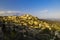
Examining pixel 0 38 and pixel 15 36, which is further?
pixel 15 36

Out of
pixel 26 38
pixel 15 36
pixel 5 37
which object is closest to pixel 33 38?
pixel 26 38

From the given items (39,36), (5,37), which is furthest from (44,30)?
(5,37)

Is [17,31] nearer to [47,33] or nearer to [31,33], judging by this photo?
[31,33]

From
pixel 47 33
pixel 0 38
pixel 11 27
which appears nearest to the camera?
pixel 0 38

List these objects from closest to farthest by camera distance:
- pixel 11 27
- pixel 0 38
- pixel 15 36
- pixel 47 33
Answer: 1. pixel 0 38
2. pixel 15 36
3. pixel 11 27
4. pixel 47 33

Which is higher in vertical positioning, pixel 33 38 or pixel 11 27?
pixel 11 27

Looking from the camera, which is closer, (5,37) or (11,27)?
(5,37)

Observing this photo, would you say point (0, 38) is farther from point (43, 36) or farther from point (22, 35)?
point (43, 36)

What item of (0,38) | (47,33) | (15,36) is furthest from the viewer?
(47,33)
